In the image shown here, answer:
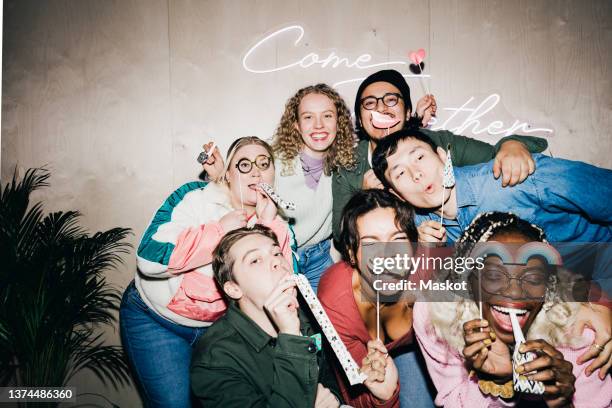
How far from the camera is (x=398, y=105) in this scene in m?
2.67

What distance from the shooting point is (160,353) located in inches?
101

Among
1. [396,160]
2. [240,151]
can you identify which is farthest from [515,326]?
[240,151]

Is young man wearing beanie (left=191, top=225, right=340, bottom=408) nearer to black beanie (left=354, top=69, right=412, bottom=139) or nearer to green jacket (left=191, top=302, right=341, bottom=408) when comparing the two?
green jacket (left=191, top=302, right=341, bottom=408)

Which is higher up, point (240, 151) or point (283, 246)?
point (240, 151)

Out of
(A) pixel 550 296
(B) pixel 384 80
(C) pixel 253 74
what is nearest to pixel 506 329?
(A) pixel 550 296

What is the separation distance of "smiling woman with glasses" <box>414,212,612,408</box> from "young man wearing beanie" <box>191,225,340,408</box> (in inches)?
25.5

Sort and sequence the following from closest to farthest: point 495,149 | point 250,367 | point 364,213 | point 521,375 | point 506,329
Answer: point 250,367 < point 521,375 < point 506,329 < point 364,213 < point 495,149

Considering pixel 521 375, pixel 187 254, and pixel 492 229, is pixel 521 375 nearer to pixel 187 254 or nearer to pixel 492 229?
pixel 492 229

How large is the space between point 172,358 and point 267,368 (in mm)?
745

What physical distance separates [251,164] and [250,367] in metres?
1.14

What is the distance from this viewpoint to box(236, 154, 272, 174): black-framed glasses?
2582 millimetres

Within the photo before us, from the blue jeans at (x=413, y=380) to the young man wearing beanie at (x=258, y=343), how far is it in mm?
465

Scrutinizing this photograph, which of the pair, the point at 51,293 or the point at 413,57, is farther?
the point at 413,57

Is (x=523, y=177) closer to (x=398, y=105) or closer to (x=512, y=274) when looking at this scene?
(x=512, y=274)
